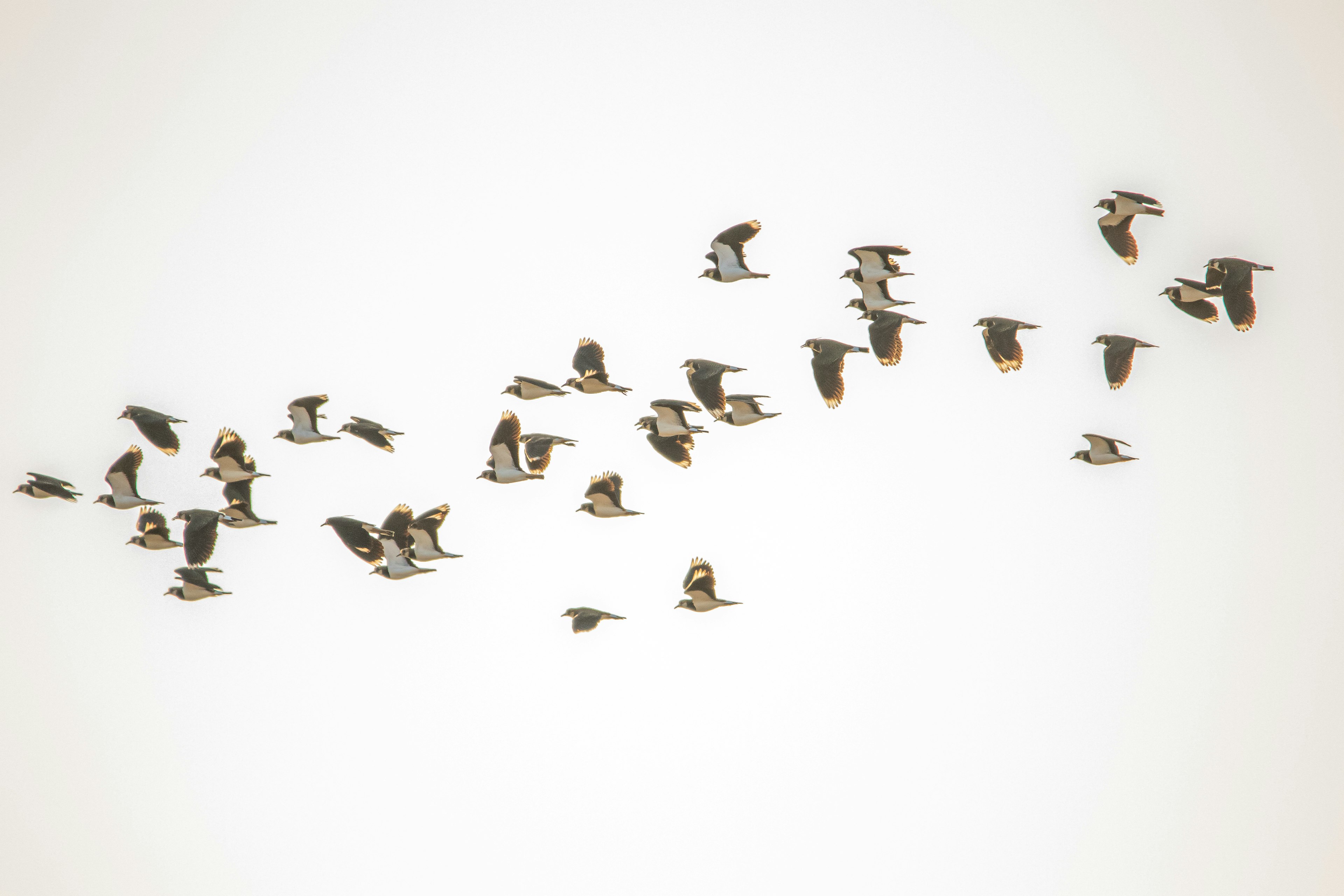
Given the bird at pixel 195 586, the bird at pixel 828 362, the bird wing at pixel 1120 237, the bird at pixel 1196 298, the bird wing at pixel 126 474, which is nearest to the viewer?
the bird at pixel 828 362

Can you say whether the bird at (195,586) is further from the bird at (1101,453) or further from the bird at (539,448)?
the bird at (1101,453)

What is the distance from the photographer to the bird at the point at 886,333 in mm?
17109

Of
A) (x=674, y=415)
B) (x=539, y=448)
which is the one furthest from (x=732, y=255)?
(x=539, y=448)

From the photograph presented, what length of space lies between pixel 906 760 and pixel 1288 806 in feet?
30.7

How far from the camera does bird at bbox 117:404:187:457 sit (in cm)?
1777

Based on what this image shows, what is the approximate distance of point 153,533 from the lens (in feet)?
62.2

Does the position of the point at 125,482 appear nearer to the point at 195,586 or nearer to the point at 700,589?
the point at 195,586

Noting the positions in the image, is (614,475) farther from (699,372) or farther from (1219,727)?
(1219,727)

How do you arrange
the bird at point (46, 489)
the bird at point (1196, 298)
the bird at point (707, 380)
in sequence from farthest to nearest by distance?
the bird at point (46, 489) < the bird at point (1196, 298) < the bird at point (707, 380)

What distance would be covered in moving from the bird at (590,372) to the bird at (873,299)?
148 inches

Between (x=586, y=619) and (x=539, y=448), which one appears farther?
(x=586, y=619)

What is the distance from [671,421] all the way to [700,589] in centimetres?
284

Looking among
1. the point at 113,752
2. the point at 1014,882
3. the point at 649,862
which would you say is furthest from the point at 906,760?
the point at 113,752

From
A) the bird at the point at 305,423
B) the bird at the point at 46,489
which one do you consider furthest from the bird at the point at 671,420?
the bird at the point at 46,489
